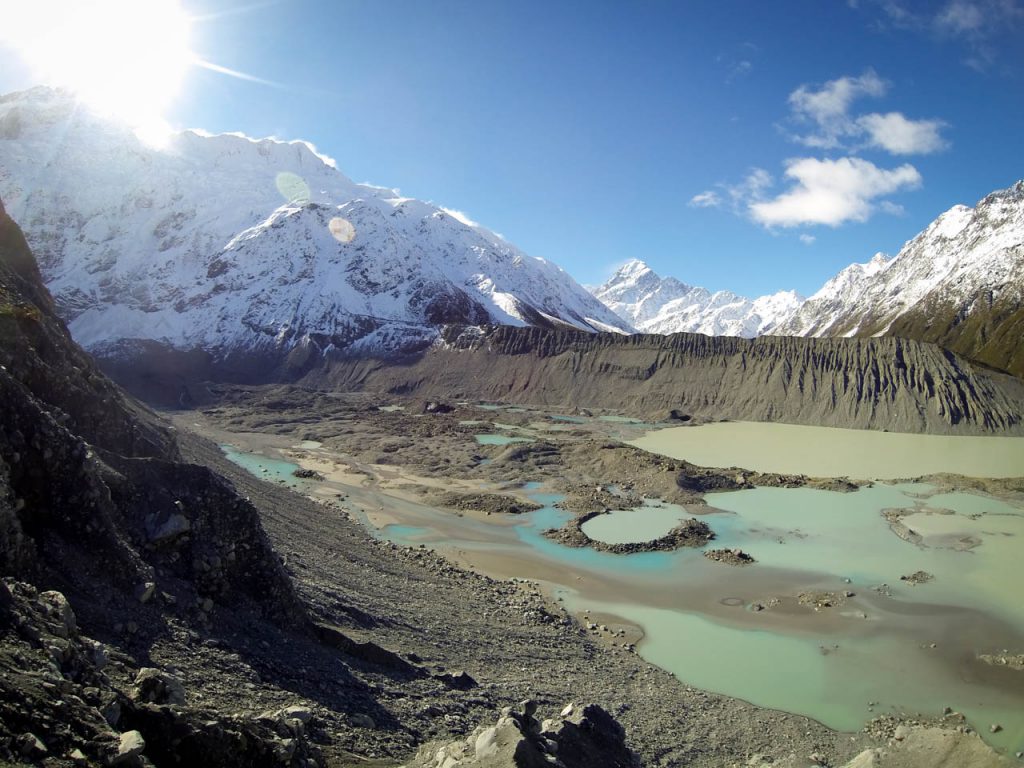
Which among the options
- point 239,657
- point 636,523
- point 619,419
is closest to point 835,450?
point 619,419

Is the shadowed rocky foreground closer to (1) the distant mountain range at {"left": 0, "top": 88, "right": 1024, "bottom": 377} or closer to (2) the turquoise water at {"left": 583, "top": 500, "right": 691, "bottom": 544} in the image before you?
(2) the turquoise water at {"left": 583, "top": 500, "right": 691, "bottom": 544}

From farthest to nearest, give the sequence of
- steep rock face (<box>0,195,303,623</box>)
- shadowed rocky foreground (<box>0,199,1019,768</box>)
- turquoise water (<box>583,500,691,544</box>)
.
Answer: turquoise water (<box>583,500,691,544</box>)
steep rock face (<box>0,195,303,623</box>)
shadowed rocky foreground (<box>0,199,1019,768</box>)

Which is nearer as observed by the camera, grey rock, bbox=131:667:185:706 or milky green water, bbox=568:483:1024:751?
grey rock, bbox=131:667:185:706

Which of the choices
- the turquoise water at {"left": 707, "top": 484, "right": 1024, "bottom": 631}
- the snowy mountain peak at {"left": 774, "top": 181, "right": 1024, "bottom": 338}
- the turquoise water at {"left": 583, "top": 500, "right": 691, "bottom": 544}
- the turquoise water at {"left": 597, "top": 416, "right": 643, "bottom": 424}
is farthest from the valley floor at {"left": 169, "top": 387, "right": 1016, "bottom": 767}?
the snowy mountain peak at {"left": 774, "top": 181, "right": 1024, "bottom": 338}

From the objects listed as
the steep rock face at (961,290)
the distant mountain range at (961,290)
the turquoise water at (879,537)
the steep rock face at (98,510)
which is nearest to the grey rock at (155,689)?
the steep rock face at (98,510)

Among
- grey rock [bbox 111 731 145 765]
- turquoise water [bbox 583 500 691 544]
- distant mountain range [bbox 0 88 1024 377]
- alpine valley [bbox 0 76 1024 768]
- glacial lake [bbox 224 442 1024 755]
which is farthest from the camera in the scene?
distant mountain range [bbox 0 88 1024 377]

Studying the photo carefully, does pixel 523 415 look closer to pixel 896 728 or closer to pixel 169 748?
pixel 896 728
